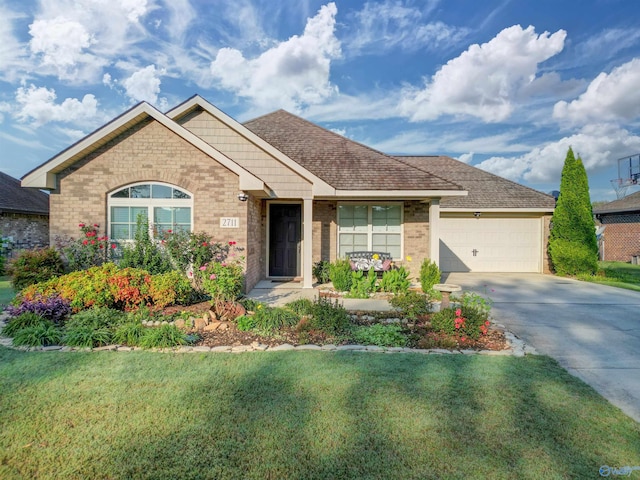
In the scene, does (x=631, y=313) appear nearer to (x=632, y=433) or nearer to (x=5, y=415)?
(x=632, y=433)

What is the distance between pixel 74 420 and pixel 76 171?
686cm

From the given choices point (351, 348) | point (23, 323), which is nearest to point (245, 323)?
point (351, 348)

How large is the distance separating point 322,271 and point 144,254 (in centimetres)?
491

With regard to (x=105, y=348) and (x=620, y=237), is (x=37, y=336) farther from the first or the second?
(x=620, y=237)

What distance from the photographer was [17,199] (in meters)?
16.2

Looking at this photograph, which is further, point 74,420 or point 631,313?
point 631,313

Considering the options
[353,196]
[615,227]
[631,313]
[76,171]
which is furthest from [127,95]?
[615,227]

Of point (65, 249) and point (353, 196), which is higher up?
point (353, 196)

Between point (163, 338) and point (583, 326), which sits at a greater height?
point (163, 338)

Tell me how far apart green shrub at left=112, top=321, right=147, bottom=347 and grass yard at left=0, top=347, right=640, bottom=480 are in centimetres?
61

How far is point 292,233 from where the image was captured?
11031 millimetres

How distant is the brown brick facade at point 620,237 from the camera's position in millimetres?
18672

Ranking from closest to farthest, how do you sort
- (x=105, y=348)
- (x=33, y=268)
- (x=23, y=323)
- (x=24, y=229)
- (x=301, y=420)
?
(x=301, y=420), (x=105, y=348), (x=23, y=323), (x=33, y=268), (x=24, y=229)

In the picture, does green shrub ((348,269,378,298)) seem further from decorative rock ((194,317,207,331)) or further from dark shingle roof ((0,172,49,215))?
dark shingle roof ((0,172,49,215))
